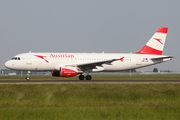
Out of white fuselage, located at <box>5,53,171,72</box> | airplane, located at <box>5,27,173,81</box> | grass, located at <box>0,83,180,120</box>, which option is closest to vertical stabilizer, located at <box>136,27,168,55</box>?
airplane, located at <box>5,27,173,81</box>

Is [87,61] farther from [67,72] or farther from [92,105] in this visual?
[92,105]

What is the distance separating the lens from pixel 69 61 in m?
38.3

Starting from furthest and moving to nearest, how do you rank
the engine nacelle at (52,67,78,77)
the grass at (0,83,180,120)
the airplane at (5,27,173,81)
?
the airplane at (5,27,173,81)
the engine nacelle at (52,67,78,77)
the grass at (0,83,180,120)

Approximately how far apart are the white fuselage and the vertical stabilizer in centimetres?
133

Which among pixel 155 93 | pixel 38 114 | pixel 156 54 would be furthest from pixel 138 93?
pixel 156 54

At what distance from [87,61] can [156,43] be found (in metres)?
12.4

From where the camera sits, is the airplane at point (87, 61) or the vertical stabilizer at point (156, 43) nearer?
the airplane at point (87, 61)

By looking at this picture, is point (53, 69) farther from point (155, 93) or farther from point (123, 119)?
point (123, 119)

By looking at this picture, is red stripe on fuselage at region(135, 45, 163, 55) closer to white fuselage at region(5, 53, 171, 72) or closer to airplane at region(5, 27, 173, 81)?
airplane at region(5, 27, 173, 81)

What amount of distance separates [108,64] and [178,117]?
27.5 meters

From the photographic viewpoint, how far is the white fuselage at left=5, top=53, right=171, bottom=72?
37250 millimetres

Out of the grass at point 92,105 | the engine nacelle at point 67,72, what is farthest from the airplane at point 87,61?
the grass at point 92,105

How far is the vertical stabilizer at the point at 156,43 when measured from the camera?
140 feet

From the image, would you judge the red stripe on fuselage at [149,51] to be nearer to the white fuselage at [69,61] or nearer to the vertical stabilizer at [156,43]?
the vertical stabilizer at [156,43]
